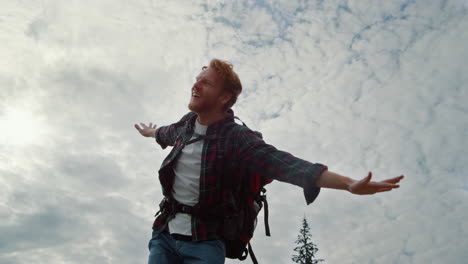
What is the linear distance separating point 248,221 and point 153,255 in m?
0.95

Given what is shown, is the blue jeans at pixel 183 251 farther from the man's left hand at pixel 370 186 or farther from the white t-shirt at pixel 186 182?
the man's left hand at pixel 370 186

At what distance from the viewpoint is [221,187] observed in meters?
3.25

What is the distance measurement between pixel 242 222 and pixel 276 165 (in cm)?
66

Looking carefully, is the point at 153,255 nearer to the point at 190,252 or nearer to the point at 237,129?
the point at 190,252

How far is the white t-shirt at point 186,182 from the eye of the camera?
3.26 meters

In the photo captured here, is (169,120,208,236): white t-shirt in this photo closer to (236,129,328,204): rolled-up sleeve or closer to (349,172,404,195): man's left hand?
(236,129,328,204): rolled-up sleeve

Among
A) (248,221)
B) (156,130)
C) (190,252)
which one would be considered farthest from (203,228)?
(156,130)

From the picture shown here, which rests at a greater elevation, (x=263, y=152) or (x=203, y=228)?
(x=263, y=152)

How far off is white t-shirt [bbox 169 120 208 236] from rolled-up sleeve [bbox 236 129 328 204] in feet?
1.49

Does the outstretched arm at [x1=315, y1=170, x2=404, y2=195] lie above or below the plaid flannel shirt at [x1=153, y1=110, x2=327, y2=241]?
below

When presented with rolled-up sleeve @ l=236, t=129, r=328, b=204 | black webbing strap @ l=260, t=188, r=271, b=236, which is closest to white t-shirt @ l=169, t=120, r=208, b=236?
rolled-up sleeve @ l=236, t=129, r=328, b=204

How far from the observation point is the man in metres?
2.98

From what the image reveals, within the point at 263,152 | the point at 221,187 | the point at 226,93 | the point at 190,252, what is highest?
the point at 226,93

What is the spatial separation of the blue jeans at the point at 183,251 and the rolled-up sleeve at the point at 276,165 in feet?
2.60
